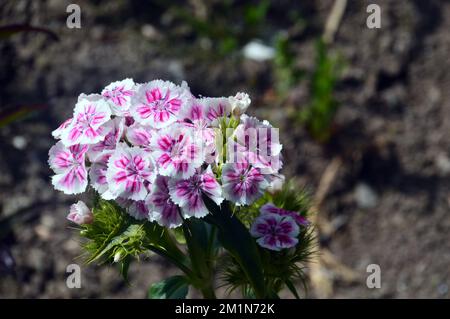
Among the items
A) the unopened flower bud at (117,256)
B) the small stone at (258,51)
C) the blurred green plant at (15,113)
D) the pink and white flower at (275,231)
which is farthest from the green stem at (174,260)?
the small stone at (258,51)

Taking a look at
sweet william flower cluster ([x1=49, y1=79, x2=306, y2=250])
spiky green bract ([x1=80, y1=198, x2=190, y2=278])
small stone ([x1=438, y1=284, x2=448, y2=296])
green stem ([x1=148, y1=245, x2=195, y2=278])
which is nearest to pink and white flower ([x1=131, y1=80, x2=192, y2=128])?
sweet william flower cluster ([x1=49, y1=79, x2=306, y2=250])

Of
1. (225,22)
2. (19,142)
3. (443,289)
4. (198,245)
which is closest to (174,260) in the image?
(198,245)

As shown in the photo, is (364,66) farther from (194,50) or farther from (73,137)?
(73,137)

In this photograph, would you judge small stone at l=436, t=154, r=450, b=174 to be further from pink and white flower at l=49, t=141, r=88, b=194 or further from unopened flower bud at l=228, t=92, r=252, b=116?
pink and white flower at l=49, t=141, r=88, b=194

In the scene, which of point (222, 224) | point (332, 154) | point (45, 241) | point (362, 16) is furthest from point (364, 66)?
point (222, 224)

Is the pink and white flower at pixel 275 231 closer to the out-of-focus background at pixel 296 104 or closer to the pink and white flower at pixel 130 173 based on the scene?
the pink and white flower at pixel 130 173

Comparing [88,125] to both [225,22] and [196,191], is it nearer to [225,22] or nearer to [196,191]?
[196,191]
